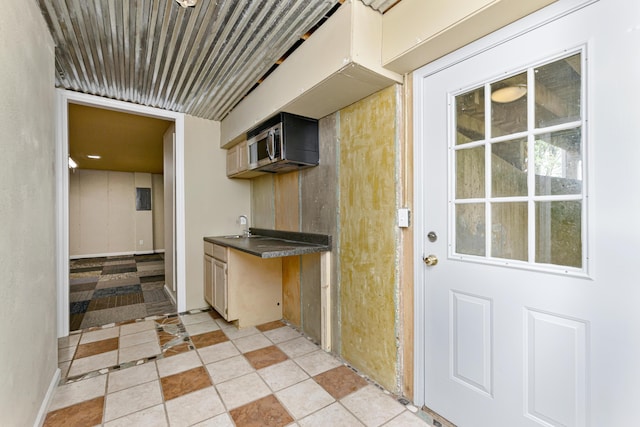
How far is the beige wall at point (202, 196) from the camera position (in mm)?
3398

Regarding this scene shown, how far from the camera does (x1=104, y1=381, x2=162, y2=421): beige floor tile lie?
5.55 ft

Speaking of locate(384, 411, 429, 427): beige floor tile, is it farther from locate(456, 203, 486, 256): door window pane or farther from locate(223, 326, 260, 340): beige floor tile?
locate(223, 326, 260, 340): beige floor tile

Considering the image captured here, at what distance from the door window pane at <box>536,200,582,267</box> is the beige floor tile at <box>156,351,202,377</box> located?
239cm

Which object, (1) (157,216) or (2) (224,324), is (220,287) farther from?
(1) (157,216)

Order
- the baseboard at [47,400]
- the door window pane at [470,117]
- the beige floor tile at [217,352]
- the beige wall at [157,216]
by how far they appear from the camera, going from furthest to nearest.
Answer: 1. the beige wall at [157,216]
2. the beige floor tile at [217,352]
3. the baseboard at [47,400]
4. the door window pane at [470,117]

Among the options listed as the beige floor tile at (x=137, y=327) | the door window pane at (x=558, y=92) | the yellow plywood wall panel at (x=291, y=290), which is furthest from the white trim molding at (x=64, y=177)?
the door window pane at (x=558, y=92)

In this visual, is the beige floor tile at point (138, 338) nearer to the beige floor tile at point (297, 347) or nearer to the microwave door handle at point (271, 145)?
the beige floor tile at point (297, 347)

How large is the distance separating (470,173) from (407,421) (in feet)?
4.67

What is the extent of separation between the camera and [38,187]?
162 centimetres

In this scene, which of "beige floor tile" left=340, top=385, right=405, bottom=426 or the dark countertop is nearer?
"beige floor tile" left=340, top=385, right=405, bottom=426

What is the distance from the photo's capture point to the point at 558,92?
1189mm

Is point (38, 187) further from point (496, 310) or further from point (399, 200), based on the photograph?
point (496, 310)

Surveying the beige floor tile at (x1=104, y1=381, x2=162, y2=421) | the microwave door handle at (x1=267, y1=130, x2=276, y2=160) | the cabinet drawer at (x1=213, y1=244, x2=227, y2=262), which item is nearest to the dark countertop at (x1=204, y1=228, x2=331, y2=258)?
the cabinet drawer at (x1=213, y1=244, x2=227, y2=262)

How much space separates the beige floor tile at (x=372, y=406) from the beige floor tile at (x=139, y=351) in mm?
1693
